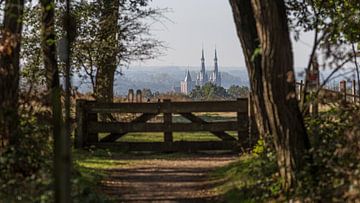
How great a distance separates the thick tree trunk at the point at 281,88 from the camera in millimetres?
7859

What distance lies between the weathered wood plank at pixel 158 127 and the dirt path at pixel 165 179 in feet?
2.38

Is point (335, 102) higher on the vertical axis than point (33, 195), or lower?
higher

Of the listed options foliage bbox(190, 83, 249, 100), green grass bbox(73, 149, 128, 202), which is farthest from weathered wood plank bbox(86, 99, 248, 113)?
foliage bbox(190, 83, 249, 100)

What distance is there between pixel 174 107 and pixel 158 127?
65cm

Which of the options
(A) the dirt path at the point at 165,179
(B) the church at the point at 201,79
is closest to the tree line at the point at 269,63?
(A) the dirt path at the point at 165,179

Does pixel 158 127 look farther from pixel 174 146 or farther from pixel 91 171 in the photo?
pixel 91 171

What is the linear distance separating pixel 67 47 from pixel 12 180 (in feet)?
14.4

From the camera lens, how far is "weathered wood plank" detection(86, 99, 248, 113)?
16.5 meters

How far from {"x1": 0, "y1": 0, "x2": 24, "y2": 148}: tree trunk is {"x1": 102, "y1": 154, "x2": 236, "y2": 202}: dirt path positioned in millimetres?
2026

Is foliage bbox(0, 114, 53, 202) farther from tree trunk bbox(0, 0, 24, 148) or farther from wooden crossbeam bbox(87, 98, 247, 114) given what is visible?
wooden crossbeam bbox(87, 98, 247, 114)

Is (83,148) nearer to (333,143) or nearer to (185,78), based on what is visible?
(333,143)

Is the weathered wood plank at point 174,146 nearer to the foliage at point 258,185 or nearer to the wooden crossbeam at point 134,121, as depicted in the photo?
the wooden crossbeam at point 134,121

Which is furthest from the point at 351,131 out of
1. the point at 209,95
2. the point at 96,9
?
the point at 209,95

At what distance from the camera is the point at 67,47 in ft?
12.6
